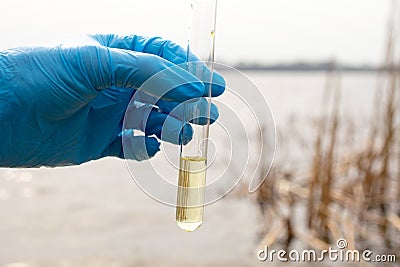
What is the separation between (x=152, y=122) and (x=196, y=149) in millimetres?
390

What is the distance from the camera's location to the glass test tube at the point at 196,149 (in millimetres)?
976

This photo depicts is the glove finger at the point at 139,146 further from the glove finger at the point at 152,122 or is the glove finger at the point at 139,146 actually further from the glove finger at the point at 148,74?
the glove finger at the point at 148,74

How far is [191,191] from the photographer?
98cm

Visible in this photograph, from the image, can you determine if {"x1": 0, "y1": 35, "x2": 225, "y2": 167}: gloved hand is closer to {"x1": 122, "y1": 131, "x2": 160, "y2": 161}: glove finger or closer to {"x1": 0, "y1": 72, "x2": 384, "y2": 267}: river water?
{"x1": 122, "y1": 131, "x2": 160, "y2": 161}: glove finger

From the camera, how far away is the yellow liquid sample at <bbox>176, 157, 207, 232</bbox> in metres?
0.98

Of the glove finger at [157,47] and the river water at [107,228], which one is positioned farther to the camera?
the river water at [107,228]

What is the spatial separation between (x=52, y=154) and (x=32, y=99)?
0.20m

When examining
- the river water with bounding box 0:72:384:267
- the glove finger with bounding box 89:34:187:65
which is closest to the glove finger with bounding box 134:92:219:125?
the glove finger with bounding box 89:34:187:65

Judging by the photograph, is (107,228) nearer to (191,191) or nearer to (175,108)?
(175,108)

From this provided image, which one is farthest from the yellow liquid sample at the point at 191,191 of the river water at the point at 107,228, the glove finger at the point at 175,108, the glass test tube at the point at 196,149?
the river water at the point at 107,228

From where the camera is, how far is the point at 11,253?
11.0 feet

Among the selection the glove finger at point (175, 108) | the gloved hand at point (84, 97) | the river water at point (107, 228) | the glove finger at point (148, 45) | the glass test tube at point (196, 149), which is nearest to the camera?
the glass test tube at point (196, 149)

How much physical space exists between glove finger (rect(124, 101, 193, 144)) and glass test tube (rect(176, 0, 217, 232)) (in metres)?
0.13

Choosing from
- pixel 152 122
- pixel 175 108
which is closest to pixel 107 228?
pixel 152 122
